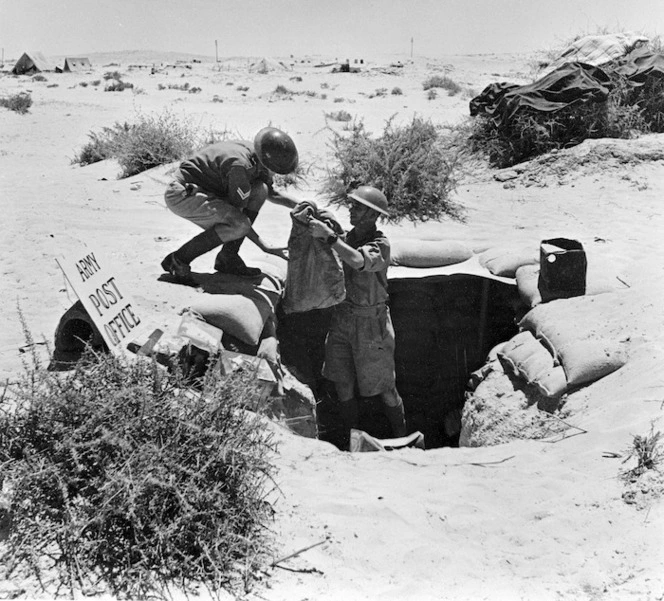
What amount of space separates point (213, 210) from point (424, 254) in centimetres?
199

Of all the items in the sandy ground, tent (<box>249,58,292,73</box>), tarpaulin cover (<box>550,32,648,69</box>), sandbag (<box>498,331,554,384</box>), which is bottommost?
sandbag (<box>498,331,554,384</box>)

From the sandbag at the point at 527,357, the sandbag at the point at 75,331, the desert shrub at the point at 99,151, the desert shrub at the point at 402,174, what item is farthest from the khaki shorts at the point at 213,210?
the desert shrub at the point at 99,151

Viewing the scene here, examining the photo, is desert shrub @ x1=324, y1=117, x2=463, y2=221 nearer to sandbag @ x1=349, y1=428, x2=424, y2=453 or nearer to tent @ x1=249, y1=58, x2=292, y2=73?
sandbag @ x1=349, y1=428, x2=424, y2=453

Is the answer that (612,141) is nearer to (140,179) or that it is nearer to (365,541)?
(140,179)

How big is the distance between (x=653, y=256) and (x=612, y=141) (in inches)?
148

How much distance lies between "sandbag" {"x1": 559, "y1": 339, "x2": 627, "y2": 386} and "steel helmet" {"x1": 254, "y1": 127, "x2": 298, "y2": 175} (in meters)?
2.14

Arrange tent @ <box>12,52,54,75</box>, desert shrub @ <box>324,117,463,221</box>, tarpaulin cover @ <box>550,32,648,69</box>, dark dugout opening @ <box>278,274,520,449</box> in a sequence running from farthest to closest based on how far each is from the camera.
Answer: tent @ <box>12,52,54,75</box> < tarpaulin cover @ <box>550,32,648,69</box> < desert shrub @ <box>324,117,463,221</box> < dark dugout opening @ <box>278,274,520,449</box>

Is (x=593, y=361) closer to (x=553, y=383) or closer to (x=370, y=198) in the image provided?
(x=553, y=383)

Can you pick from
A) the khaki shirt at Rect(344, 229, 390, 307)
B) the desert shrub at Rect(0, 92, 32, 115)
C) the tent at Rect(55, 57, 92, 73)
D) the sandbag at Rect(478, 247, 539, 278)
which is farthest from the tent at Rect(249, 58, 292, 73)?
the khaki shirt at Rect(344, 229, 390, 307)

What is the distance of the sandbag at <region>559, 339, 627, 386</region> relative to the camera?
13.0ft

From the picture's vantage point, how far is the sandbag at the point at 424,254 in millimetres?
A: 5715

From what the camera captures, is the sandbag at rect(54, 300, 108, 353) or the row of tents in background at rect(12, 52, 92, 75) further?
the row of tents in background at rect(12, 52, 92, 75)

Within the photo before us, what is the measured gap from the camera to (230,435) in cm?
254

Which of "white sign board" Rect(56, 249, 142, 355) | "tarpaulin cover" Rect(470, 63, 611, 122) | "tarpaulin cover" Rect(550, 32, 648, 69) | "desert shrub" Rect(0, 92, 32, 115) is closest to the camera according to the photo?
"white sign board" Rect(56, 249, 142, 355)
